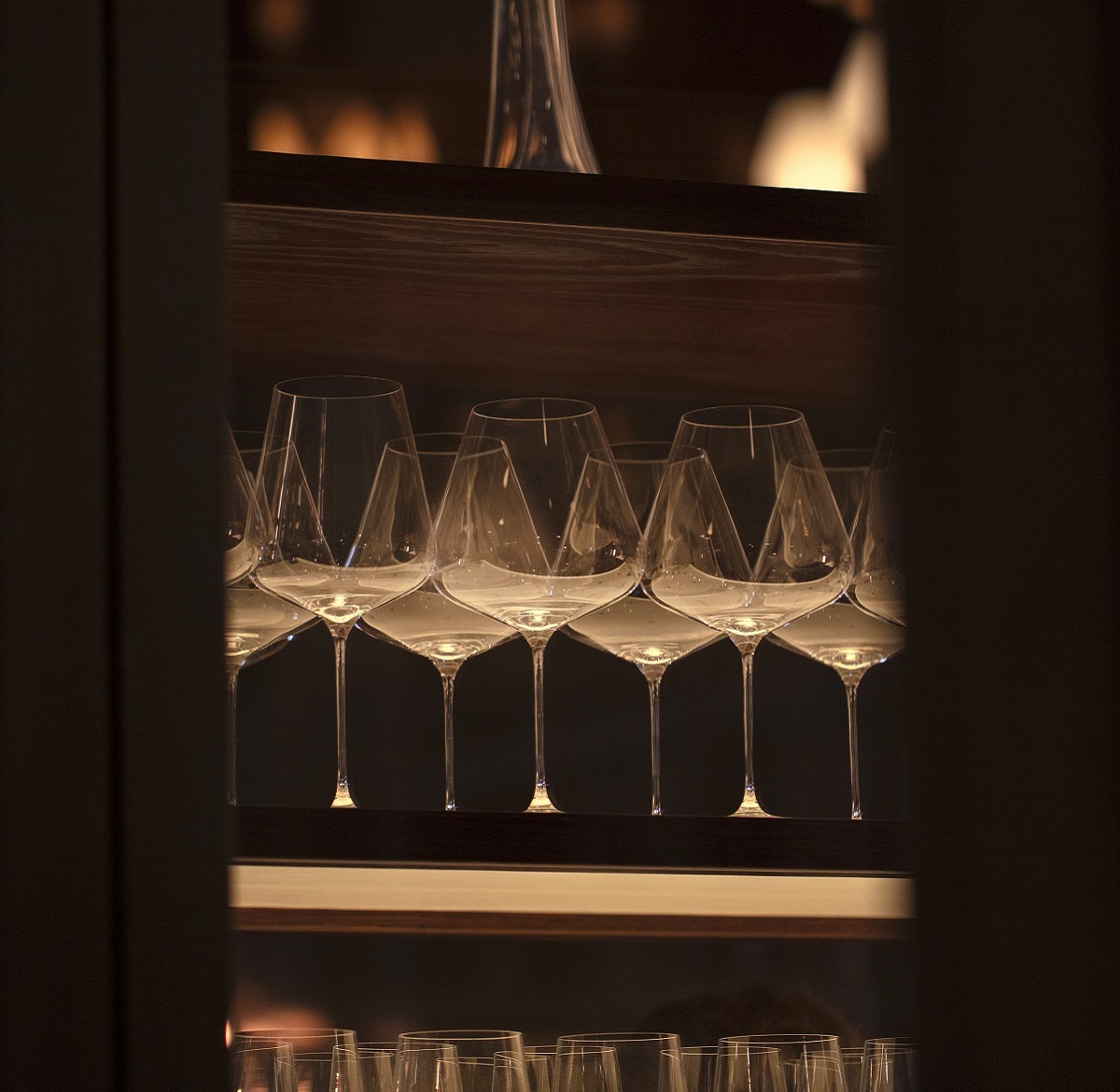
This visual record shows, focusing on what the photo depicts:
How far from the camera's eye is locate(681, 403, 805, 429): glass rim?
92cm

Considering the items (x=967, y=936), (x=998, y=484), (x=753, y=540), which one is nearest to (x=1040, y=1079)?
(x=967, y=936)

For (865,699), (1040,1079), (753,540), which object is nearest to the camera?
(1040,1079)

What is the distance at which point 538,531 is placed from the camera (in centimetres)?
88

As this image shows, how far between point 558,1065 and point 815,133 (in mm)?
777

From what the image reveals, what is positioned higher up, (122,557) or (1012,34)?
→ (1012,34)

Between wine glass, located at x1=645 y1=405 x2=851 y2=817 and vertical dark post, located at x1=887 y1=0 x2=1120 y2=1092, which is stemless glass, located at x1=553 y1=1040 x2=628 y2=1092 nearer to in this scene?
wine glass, located at x1=645 y1=405 x2=851 y2=817

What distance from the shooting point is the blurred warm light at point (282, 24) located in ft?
3.76

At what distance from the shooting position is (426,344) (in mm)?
951

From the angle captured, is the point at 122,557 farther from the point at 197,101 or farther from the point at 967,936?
the point at 967,936

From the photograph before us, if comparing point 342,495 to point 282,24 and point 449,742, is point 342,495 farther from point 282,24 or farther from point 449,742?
point 282,24

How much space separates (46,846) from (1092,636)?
36cm

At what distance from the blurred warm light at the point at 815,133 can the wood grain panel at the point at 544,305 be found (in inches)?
12.1

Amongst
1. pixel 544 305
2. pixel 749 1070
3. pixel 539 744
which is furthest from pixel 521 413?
pixel 749 1070

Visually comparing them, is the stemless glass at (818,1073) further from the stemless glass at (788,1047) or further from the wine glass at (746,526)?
the wine glass at (746,526)
